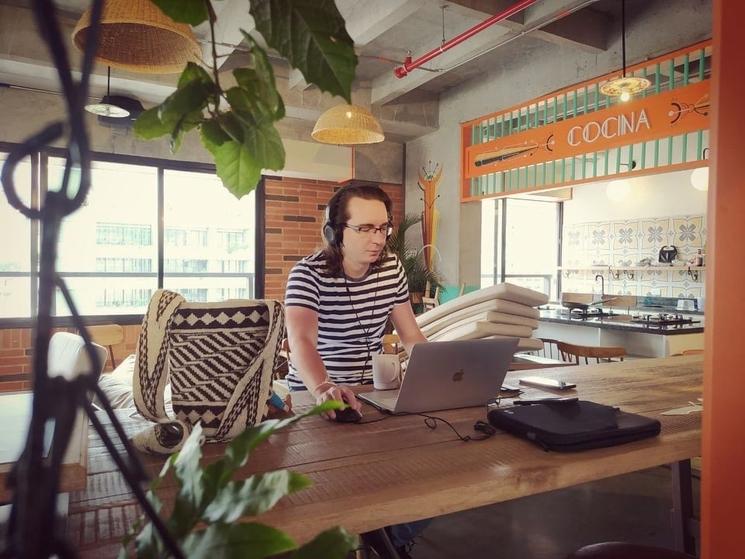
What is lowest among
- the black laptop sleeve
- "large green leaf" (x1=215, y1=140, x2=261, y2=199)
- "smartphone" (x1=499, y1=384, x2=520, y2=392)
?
"smartphone" (x1=499, y1=384, x2=520, y2=392)

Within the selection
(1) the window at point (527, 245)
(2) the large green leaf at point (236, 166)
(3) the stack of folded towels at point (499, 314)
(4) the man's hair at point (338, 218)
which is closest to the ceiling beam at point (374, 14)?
(4) the man's hair at point (338, 218)

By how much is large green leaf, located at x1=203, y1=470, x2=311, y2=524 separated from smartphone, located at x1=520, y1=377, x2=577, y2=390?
1634 mm

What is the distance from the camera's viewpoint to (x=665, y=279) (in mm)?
7965

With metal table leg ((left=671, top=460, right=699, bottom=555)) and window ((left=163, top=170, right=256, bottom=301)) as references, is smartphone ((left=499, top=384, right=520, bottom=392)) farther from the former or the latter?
window ((left=163, top=170, right=256, bottom=301))

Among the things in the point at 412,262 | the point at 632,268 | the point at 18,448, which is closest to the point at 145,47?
the point at 18,448

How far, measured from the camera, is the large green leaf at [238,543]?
35cm

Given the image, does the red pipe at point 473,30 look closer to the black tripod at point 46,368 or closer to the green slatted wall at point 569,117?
the green slatted wall at point 569,117

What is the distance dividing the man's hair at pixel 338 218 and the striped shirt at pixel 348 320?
0.03 metres

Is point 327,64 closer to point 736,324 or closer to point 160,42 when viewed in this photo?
point 736,324

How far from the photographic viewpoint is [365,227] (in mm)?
2070

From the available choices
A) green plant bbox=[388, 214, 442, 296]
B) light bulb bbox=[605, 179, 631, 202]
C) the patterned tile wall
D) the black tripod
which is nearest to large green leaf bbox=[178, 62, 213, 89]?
the black tripod

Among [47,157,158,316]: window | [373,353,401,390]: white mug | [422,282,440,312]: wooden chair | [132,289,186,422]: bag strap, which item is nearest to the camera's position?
[132,289,186,422]: bag strap

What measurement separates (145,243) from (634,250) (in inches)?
282

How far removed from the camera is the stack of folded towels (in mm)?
1902
